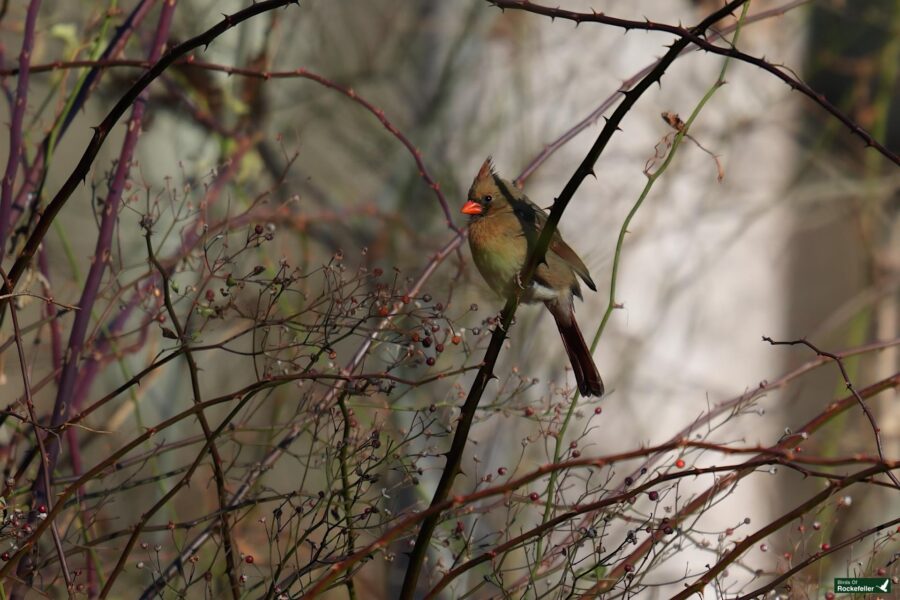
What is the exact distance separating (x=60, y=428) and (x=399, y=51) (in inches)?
139

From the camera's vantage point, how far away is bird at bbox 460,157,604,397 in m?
1.84

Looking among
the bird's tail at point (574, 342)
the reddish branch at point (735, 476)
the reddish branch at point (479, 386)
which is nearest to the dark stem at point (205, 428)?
the reddish branch at point (479, 386)

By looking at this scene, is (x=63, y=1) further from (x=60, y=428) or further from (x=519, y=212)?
(x=60, y=428)

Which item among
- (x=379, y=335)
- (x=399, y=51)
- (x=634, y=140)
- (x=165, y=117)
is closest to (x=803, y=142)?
(x=634, y=140)

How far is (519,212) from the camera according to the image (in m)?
1.92

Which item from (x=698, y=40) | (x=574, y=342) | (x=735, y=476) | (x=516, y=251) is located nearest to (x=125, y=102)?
(x=698, y=40)

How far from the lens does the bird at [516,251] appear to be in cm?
184

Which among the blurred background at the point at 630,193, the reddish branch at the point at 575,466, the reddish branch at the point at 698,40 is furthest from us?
the blurred background at the point at 630,193

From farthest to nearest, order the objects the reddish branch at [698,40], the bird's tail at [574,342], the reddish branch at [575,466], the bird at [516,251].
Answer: the bird at [516,251] < the bird's tail at [574,342] < the reddish branch at [698,40] < the reddish branch at [575,466]

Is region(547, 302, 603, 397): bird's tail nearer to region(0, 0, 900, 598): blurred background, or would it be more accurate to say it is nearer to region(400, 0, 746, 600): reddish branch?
region(400, 0, 746, 600): reddish branch

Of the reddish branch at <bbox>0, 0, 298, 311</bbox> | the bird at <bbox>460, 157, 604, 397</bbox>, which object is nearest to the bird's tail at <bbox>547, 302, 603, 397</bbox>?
the bird at <bbox>460, 157, 604, 397</bbox>

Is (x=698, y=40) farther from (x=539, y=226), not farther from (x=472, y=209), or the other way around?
(x=472, y=209)

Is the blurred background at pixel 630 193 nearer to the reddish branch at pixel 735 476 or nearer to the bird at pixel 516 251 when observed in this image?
the bird at pixel 516 251

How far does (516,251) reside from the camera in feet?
6.10
